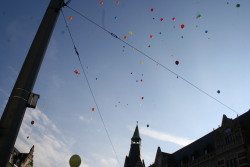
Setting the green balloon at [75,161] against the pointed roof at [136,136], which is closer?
the green balloon at [75,161]

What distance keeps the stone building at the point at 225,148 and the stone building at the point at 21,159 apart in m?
34.9

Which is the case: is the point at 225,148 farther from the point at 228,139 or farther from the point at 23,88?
the point at 23,88

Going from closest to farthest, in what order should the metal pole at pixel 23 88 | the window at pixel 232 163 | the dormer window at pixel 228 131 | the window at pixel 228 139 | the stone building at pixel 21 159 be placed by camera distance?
the metal pole at pixel 23 88
the window at pixel 232 163
the window at pixel 228 139
the dormer window at pixel 228 131
the stone building at pixel 21 159

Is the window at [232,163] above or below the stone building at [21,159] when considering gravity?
below

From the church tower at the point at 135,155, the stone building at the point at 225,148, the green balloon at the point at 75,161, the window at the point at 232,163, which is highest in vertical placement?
the church tower at the point at 135,155

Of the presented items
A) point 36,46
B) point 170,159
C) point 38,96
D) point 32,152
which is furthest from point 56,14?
point 32,152

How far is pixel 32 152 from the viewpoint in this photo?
2468 inches

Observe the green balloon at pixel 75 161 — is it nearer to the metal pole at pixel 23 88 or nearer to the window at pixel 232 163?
the metal pole at pixel 23 88

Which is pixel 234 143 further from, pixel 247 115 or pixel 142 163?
pixel 142 163

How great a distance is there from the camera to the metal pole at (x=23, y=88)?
12.2 feet

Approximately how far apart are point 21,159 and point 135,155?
2696 centimetres

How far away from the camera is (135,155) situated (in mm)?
57656

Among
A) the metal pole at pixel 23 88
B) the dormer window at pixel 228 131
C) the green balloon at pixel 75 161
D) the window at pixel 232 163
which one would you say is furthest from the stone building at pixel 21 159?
the metal pole at pixel 23 88

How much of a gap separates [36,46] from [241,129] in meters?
27.9
